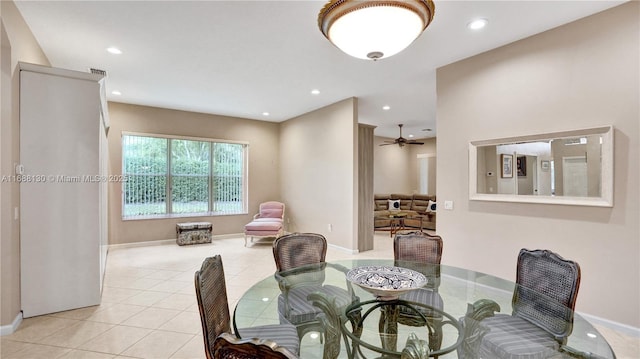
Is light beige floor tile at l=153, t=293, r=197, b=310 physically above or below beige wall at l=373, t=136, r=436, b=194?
below

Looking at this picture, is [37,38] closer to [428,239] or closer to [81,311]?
[81,311]

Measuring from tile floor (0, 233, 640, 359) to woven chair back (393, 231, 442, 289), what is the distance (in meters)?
1.46

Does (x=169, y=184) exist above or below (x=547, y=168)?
below

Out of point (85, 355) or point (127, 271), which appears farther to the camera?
point (127, 271)

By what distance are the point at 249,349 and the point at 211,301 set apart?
0.71 metres

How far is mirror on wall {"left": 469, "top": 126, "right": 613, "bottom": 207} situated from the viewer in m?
2.65

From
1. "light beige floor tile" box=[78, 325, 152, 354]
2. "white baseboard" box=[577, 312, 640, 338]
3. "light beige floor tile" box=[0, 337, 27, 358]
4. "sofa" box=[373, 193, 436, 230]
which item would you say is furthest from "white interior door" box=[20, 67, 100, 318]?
"sofa" box=[373, 193, 436, 230]

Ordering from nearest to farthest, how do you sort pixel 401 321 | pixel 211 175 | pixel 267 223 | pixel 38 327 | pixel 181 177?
pixel 401 321 → pixel 38 327 → pixel 267 223 → pixel 181 177 → pixel 211 175

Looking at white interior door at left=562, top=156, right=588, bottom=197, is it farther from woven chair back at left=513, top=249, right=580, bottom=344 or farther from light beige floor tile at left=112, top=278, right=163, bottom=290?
light beige floor tile at left=112, top=278, right=163, bottom=290

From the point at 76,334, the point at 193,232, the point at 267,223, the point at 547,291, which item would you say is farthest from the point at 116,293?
the point at 547,291

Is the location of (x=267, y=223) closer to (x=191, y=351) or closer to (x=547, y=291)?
(x=191, y=351)

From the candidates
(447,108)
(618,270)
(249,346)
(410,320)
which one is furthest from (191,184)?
(618,270)

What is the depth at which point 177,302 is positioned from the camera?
10.5 ft

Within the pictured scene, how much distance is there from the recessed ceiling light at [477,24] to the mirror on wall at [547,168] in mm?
1214
